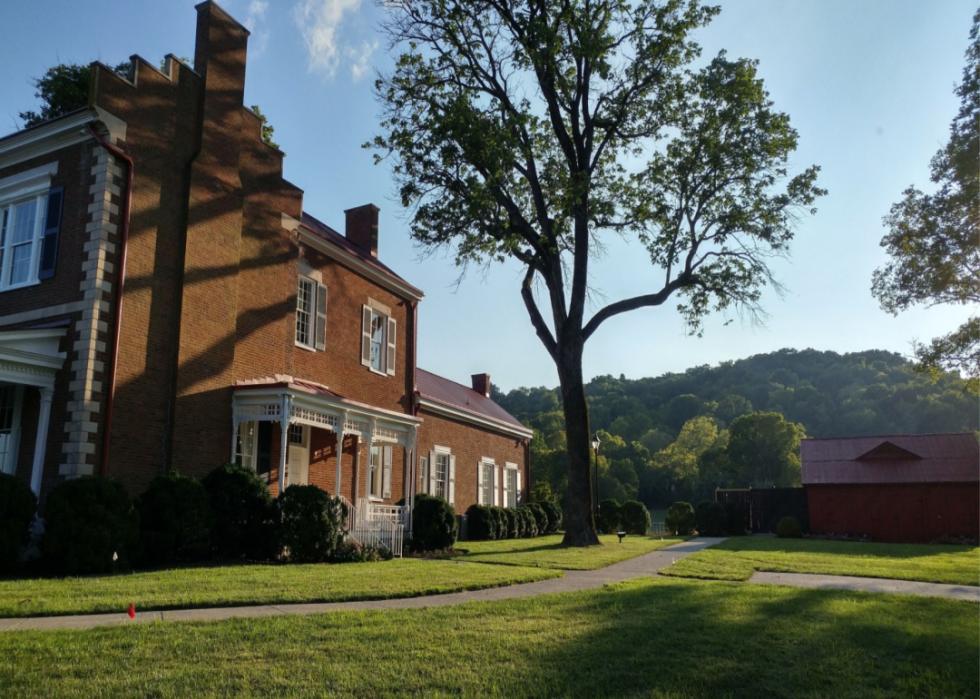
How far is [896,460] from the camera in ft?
106

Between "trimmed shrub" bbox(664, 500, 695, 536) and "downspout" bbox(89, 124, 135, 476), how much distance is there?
986 inches

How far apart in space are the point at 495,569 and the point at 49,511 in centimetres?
700

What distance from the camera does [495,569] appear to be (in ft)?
42.8

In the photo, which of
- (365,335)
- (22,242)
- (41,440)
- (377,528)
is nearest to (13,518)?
(41,440)

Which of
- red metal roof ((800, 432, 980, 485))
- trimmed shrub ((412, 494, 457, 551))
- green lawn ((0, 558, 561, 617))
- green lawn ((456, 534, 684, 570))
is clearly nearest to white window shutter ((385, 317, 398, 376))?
trimmed shrub ((412, 494, 457, 551))

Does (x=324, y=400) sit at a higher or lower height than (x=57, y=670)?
higher

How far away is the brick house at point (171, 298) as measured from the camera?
43.2 feet

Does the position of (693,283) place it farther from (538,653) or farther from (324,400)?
(538,653)

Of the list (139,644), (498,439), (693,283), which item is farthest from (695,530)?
(139,644)

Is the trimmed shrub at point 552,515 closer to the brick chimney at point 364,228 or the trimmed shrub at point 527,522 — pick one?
the trimmed shrub at point 527,522

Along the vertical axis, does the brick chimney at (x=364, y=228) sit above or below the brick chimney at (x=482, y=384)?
above

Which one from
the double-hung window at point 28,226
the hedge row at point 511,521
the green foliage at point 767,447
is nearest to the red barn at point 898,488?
the hedge row at point 511,521

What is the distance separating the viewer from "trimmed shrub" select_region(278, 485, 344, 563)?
13852 mm

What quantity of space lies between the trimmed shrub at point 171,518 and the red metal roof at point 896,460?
91.2 feet
